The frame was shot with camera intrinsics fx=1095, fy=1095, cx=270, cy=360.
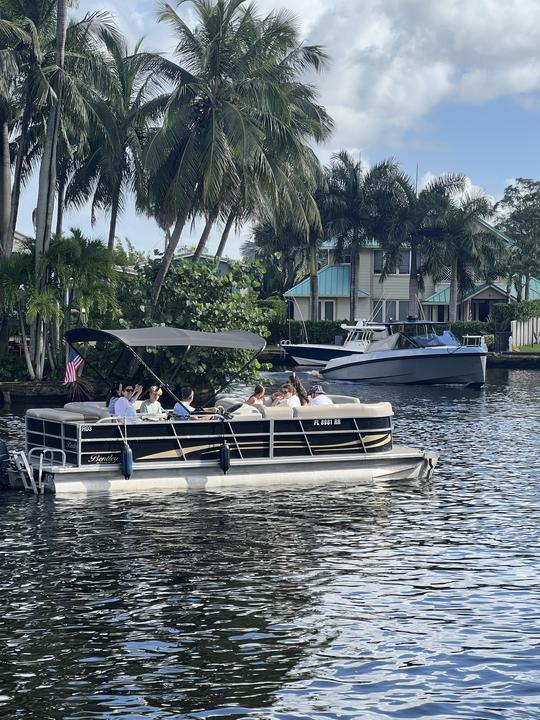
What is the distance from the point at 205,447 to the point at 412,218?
54.5 m

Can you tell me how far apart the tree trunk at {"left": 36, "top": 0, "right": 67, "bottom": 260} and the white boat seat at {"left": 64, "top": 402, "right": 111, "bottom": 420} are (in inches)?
837

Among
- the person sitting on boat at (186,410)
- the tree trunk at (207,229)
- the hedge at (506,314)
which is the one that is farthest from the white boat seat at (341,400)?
the hedge at (506,314)

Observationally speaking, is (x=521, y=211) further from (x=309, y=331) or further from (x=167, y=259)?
(x=167, y=259)

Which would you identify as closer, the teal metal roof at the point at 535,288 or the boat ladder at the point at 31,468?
the boat ladder at the point at 31,468

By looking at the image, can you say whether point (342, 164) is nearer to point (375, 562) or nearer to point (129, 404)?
point (129, 404)

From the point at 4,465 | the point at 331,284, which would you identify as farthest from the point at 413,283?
the point at 4,465

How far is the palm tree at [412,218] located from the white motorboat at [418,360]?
18.8m

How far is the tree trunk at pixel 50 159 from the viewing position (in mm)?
41969

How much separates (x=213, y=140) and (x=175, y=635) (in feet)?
89.2

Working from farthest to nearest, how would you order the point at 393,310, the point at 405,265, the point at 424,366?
the point at 405,265, the point at 393,310, the point at 424,366

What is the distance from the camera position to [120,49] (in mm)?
50000

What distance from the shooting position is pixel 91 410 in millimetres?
22172

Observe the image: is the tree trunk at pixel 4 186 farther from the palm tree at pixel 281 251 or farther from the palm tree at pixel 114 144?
the palm tree at pixel 281 251

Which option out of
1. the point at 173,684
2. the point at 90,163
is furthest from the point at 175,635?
the point at 90,163
